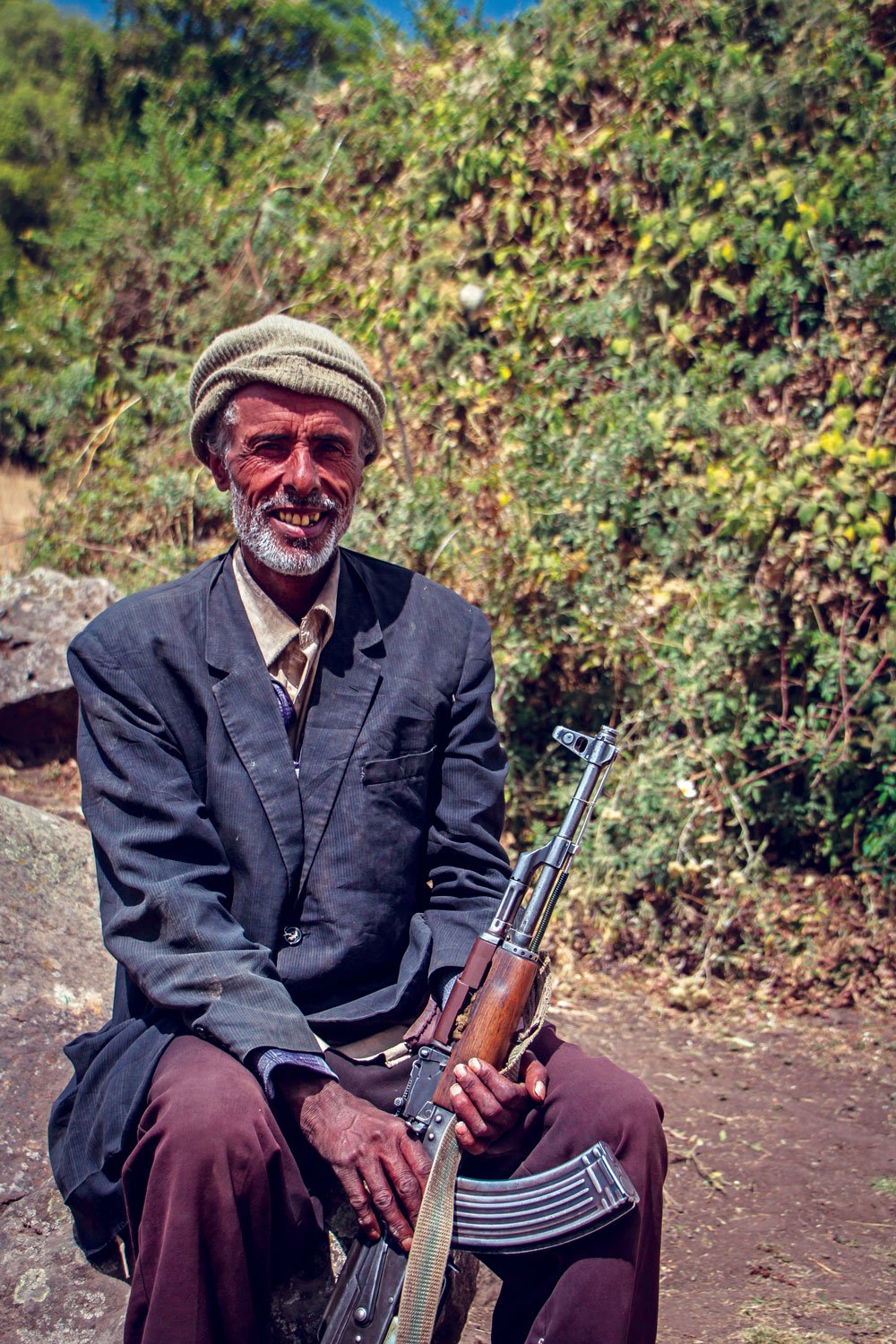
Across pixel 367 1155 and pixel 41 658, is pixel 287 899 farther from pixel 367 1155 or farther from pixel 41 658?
pixel 41 658

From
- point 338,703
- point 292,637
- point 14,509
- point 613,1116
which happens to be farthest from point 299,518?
point 14,509

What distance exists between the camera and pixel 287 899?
238 cm

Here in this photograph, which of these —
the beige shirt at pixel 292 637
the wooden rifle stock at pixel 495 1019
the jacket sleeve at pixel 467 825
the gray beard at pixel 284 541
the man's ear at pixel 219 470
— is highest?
the man's ear at pixel 219 470

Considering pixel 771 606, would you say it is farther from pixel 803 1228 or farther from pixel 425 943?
pixel 425 943

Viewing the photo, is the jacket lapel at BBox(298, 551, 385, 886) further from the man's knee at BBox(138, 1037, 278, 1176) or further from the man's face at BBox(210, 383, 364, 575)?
the man's knee at BBox(138, 1037, 278, 1176)

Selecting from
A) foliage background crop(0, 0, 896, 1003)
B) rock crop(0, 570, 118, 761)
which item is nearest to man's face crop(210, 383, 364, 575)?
foliage background crop(0, 0, 896, 1003)

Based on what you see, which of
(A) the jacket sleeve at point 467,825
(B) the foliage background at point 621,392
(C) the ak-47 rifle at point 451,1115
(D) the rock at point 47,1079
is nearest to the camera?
(C) the ak-47 rifle at point 451,1115

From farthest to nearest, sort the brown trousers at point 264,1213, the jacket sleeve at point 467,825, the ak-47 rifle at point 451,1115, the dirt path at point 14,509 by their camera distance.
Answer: the dirt path at point 14,509 < the jacket sleeve at point 467,825 < the ak-47 rifle at point 451,1115 < the brown trousers at point 264,1213

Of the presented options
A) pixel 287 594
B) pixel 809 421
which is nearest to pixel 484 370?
pixel 809 421

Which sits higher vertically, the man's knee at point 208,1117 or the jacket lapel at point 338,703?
the jacket lapel at point 338,703

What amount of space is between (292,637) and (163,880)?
2.08 ft

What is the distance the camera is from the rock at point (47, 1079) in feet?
7.78

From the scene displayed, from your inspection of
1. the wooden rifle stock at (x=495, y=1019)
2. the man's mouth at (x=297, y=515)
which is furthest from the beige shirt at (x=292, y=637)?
the wooden rifle stock at (x=495, y=1019)

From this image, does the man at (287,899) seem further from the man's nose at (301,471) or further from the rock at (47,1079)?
the rock at (47,1079)
